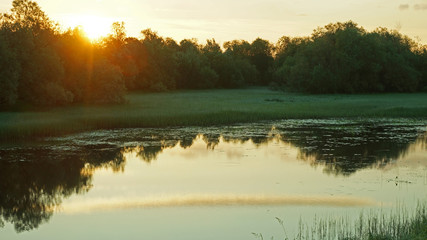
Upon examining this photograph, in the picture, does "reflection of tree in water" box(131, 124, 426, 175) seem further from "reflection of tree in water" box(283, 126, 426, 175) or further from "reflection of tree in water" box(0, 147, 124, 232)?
"reflection of tree in water" box(0, 147, 124, 232)

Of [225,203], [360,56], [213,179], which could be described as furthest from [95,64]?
[360,56]

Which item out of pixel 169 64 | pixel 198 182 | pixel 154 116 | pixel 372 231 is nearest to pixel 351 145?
pixel 198 182

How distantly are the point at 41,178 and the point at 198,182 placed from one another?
6.21 meters

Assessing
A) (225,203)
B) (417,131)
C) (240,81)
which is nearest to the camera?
(225,203)

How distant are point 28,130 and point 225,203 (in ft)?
57.5

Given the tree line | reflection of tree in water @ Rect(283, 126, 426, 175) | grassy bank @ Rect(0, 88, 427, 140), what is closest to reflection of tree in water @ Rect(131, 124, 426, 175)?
reflection of tree in water @ Rect(283, 126, 426, 175)

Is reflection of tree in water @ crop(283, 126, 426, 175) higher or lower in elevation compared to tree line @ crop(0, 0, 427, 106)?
lower

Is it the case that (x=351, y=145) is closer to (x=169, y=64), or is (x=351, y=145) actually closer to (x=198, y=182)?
(x=198, y=182)

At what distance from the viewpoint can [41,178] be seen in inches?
803

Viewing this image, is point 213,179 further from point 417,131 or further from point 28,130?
point 417,131

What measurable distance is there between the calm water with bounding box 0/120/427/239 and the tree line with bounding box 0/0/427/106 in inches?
551

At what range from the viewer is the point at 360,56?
76938 mm

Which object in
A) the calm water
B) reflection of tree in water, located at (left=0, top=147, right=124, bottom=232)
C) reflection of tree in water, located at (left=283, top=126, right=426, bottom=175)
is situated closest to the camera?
the calm water

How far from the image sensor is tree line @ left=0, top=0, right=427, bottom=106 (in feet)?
140
